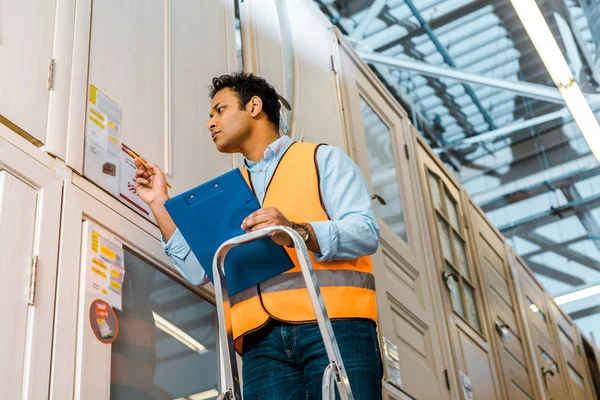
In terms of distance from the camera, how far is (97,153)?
95.0 inches

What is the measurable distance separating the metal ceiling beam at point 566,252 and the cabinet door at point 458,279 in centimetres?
656

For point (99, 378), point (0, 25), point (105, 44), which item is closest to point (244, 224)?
point (99, 378)

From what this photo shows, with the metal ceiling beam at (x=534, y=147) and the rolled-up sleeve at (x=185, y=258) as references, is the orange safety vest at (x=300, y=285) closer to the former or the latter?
the rolled-up sleeve at (x=185, y=258)

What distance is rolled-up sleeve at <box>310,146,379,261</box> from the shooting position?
197 cm

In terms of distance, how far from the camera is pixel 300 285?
202 cm

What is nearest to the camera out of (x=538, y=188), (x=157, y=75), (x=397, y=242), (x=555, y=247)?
(x=157, y=75)

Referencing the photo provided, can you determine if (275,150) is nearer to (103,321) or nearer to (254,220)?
(254,220)

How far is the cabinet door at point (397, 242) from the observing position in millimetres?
4285

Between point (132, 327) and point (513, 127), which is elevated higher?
point (513, 127)

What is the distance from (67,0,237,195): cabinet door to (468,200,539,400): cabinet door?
3.57 m

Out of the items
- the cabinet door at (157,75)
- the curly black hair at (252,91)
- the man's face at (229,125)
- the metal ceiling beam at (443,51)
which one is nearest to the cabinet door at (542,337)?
the metal ceiling beam at (443,51)

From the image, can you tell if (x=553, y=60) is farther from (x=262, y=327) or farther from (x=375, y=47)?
(x=262, y=327)

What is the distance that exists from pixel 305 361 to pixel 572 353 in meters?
8.10

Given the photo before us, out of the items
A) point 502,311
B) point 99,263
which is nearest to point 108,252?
point 99,263
